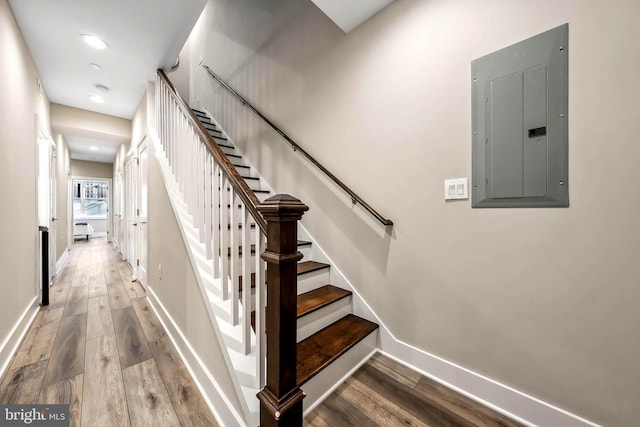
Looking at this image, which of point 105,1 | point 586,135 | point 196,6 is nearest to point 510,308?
point 586,135

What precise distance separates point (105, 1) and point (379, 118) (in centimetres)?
209

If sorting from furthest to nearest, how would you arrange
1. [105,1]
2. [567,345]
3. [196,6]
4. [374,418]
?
[196,6] → [105,1] → [374,418] → [567,345]

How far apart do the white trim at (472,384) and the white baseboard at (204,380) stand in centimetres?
106

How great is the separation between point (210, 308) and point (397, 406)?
1120 millimetres

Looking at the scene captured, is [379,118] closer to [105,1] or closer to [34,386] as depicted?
[105,1]

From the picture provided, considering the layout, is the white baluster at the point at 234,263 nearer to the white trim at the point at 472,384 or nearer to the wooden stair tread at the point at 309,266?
the wooden stair tread at the point at 309,266

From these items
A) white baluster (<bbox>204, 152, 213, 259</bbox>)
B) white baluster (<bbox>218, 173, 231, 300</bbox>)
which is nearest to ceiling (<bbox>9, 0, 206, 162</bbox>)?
white baluster (<bbox>204, 152, 213, 259</bbox>)

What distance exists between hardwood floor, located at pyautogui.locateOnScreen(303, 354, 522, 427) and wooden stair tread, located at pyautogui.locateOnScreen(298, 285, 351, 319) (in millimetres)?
461

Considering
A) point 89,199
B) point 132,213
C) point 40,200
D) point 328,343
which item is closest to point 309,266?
point 328,343

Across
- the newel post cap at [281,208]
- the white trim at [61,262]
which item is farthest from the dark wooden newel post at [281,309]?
the white trim at [61,262]

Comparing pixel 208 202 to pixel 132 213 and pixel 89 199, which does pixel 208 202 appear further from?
pixel 89 199

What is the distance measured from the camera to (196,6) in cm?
188

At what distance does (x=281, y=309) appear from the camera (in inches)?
35.3

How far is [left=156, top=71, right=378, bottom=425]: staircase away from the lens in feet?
3.51
